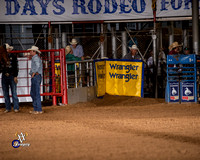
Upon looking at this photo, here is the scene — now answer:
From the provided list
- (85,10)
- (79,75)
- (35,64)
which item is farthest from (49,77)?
(85,10)

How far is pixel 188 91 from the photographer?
12594 millimetres

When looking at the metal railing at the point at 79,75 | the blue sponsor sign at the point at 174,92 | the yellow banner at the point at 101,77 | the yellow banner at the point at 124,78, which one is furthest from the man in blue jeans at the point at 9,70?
the blue sponsor sign at the point at 174,92

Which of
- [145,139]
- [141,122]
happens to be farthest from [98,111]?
[145,139]

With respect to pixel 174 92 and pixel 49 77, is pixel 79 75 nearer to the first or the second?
pixel 49 77

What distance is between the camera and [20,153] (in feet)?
18.9

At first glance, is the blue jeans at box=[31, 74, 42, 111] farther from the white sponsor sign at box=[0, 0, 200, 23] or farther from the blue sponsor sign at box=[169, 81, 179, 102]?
the white sponsor sign at box=[0, 0, 200, 23]

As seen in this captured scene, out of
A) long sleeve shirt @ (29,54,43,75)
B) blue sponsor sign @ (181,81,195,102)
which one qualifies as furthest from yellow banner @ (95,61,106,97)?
long sleeve shirt @ (29,54,43,75)

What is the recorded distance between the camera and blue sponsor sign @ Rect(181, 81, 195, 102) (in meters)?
12.6

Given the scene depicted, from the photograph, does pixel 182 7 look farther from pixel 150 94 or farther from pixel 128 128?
pixel 128 128

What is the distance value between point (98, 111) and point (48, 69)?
2756 mm

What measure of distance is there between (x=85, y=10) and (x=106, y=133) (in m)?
9.89

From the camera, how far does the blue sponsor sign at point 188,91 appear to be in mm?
12578

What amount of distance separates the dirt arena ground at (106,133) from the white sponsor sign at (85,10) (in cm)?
544

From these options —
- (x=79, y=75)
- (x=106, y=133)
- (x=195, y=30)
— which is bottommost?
(x=106, y=133)
